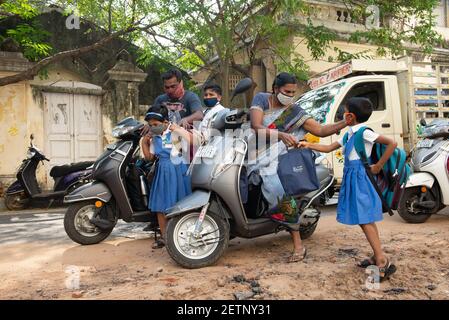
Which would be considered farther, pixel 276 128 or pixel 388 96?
pixel 388 96

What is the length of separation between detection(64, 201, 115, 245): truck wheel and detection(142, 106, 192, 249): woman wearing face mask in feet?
2.62

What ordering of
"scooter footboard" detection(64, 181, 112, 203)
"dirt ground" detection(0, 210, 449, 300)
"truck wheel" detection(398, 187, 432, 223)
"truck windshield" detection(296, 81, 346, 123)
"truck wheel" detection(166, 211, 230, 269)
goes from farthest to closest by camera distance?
"truck windshield" detection(296, 81, 346, 123), "truck wheel" detection(398, 187, 432, 223), "scooter footboard" detection(64, 181, 112, 203), "truck wheel" detection(166, 211, 230, 269), "dirt ground" detection(0, 210, 449, 300)

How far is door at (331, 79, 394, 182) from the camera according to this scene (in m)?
6.46

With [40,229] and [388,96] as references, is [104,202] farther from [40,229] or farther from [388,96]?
[388,96]

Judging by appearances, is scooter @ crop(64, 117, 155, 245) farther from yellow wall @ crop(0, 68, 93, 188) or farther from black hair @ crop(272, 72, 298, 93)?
yellow wall @ crop(0, 68, 93, 188)

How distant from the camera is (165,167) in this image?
13.1ft

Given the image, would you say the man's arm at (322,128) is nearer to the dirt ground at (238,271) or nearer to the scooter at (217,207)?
the scooter at (217,207)

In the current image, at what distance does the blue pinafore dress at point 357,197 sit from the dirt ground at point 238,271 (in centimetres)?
43

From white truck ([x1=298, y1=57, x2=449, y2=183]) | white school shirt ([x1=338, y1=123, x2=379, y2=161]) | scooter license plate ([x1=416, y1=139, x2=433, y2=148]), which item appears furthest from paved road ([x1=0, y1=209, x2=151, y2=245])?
scooter license plate ([x1=416, y1=139, x2=433, y2=148])

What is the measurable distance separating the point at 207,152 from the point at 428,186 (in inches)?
120

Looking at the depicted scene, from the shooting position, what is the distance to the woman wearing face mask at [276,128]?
3.53m

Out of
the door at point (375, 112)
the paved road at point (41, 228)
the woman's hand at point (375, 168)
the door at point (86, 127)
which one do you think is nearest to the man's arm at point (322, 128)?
the woman's hand at point (375, 168)

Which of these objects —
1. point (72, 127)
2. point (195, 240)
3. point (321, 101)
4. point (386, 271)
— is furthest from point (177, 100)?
point (72, 127)
